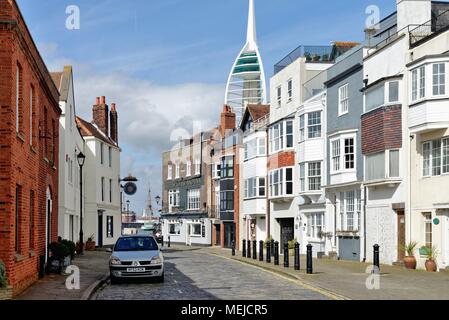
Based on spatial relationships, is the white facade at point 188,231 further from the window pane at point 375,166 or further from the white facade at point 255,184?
A: the window pane at point 375,166

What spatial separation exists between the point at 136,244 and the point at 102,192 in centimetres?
3377

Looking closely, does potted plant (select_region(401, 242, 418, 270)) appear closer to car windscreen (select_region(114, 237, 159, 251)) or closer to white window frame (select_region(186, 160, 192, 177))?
car windscreen (select_region(114, 237, 159, 251))

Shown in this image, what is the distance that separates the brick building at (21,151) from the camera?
16516mm

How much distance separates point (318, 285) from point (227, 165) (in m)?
40.3

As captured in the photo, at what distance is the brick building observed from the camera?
16.5 metres

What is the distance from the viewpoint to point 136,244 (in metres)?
24.2

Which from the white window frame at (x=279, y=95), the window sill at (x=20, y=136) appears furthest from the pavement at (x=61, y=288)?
the white window frame at (x=279, y=95)

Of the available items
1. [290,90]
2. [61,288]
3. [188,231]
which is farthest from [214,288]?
[188,231]

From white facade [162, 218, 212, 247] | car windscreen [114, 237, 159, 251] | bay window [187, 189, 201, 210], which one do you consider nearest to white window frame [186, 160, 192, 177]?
bay window [187, 189, 201, 210]

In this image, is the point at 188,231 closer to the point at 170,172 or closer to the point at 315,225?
the point at 170,172

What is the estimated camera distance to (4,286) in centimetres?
1517

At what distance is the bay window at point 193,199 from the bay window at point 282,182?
95.0 ft
